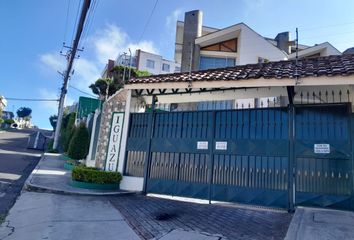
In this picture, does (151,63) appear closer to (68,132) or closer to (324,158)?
(68,132)

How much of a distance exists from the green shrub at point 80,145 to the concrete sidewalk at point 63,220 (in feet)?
26.7

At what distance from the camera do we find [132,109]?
1063 cm

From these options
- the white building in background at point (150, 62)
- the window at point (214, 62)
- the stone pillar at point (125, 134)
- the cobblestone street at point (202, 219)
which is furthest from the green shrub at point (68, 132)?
the white building in background at point (150, 62)

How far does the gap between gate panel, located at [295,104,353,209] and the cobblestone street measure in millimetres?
936

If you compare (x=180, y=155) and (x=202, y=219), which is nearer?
(x=202, y=219)

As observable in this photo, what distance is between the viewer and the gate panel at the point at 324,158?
696cm

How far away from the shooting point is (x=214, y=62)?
19.9 metres

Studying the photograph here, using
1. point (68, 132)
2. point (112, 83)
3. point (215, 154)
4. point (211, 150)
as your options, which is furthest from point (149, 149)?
point (68, 132)

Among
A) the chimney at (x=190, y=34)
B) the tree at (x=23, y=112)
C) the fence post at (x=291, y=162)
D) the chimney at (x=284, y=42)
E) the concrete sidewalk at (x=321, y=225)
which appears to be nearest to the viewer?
the concrete sidewalk at (x=321, y=225)

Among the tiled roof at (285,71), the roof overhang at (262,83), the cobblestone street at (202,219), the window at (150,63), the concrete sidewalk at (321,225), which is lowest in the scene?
the cobblestone street at (202,219)

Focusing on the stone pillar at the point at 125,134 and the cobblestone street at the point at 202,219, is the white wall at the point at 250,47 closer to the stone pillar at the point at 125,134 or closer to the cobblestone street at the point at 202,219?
the stone pillar at the point at 125,134

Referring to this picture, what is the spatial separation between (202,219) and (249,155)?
2.64m

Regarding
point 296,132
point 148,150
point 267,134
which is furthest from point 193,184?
point 296,132

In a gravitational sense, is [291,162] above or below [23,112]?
below
